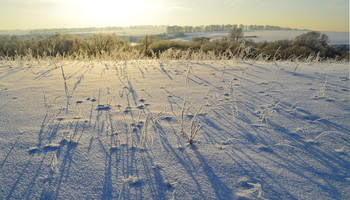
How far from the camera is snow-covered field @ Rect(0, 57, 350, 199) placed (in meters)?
1.04

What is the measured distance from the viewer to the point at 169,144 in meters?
1.41

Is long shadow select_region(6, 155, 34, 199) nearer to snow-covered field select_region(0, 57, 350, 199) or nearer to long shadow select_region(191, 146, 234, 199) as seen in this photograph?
snow-covered field select_region(0, 57, 350, 199)

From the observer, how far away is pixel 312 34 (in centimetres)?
2689

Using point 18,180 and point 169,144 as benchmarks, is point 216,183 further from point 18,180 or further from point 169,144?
point 18,180

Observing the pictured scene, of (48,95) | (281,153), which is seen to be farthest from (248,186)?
(48,95)

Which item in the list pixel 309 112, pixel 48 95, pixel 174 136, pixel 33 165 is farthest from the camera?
pixel 48 95

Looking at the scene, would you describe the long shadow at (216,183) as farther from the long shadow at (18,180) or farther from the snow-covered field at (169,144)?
the long shadow at (18,180)

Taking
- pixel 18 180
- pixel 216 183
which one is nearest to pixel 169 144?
pixel 216 183

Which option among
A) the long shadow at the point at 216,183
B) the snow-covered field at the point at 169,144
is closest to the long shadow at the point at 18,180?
the snow-covered field at the point at 169,144

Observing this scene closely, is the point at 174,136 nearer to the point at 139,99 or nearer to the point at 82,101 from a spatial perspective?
the point at 139,99

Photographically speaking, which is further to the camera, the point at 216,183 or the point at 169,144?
the point at 169,144

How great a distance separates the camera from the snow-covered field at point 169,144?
104 cm

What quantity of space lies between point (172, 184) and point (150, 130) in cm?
60

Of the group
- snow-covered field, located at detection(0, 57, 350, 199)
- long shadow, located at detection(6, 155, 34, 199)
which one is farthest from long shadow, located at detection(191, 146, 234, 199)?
long shadow, located at detection(6, 155, 34, 199)
